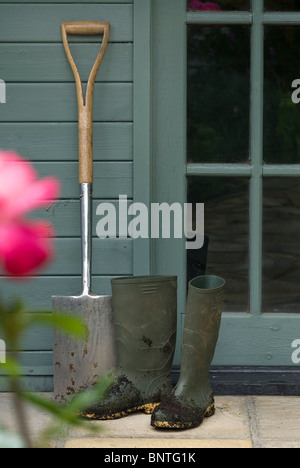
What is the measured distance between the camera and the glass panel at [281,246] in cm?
236

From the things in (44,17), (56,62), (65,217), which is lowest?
(65,217)

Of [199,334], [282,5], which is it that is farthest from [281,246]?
[282,5]

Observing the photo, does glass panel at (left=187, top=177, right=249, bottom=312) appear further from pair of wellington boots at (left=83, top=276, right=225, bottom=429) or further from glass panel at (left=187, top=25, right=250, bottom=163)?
pair of wellington boots at (left=83, top=276, right=225, bottom=429)

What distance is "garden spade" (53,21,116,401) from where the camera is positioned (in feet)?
7.22

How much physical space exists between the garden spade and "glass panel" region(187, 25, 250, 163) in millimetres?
332

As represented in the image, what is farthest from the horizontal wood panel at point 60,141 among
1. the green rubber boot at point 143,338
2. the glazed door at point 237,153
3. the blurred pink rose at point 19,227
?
the blurred pink rose at point 19,227

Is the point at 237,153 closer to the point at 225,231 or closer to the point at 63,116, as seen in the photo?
the point at 225,231

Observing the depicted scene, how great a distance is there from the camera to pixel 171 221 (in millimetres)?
2369

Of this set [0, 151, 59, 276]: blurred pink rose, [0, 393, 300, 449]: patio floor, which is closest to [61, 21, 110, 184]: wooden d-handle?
[0, 393, 300, 449]: patio floor

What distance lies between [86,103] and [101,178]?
0.26 metres

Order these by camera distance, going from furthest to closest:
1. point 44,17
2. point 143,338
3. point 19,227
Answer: point 44,17 → point 143,338 → point 19,227

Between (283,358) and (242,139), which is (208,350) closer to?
(283,358)

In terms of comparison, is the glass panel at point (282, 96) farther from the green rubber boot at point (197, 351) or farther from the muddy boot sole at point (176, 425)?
the muddy boot sole at point (176, 425)

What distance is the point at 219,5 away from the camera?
2.34 metres
